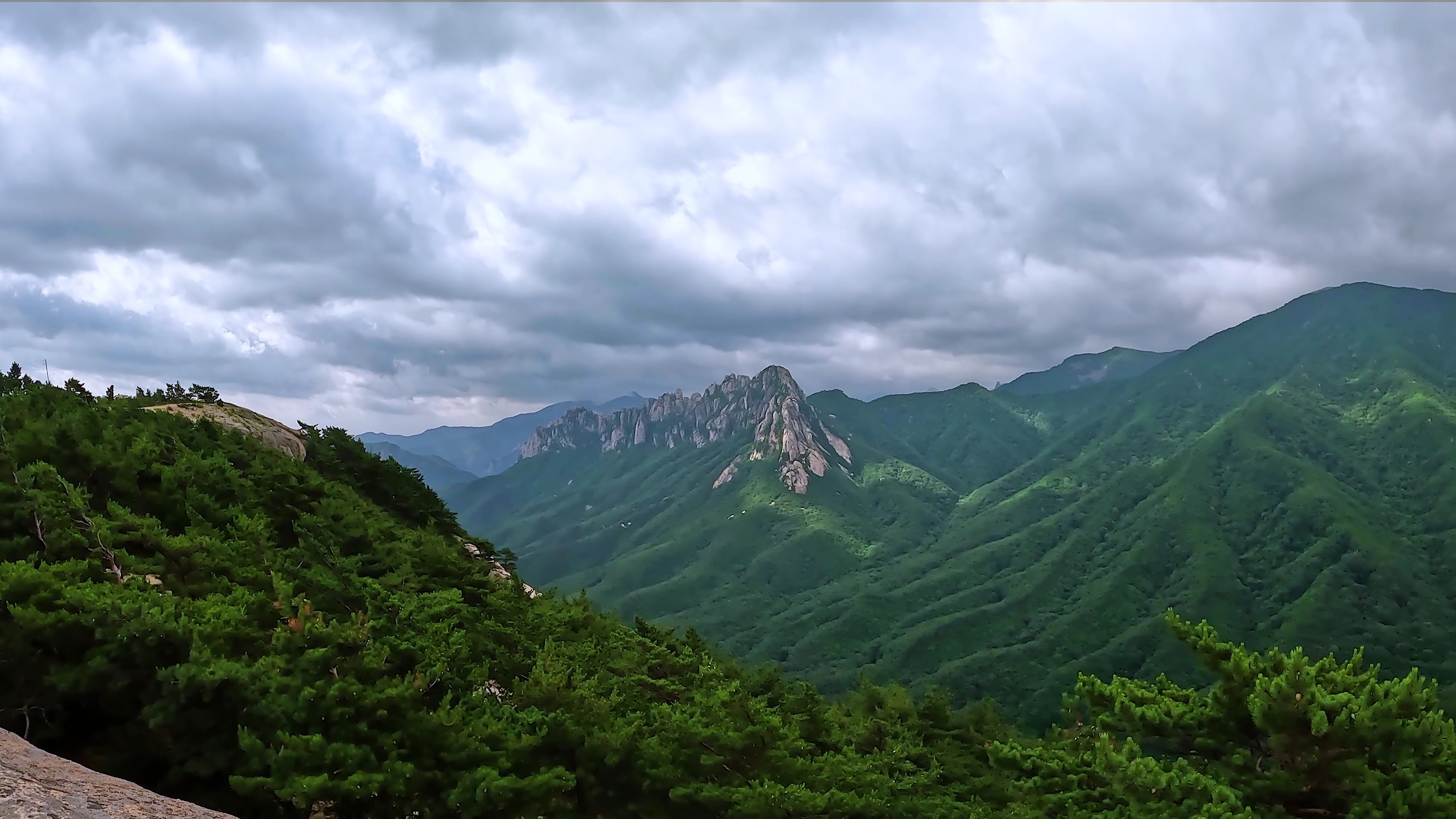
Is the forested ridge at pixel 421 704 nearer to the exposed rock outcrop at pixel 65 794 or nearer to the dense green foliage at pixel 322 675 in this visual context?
the dense green foliage at pixel 322 675

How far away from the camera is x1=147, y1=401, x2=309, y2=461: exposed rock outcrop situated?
2205 inches

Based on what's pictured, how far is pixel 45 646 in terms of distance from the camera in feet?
63.1

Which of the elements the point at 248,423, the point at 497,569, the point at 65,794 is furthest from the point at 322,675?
the point at 248,423

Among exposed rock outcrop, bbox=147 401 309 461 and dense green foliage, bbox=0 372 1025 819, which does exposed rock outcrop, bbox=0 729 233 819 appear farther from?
exposed rock outcrop, bbox=147 401 309 461

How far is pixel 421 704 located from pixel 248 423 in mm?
49240

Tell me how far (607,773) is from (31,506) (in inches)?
850

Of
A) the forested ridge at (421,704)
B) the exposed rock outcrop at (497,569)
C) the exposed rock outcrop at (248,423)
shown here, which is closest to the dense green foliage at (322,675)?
the forested ridge at (421,704)

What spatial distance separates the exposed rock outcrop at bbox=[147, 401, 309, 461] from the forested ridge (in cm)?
1576

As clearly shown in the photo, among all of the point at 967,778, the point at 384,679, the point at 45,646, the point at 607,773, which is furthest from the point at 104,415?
the point at 967,778

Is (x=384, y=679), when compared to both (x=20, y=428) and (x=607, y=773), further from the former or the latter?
(x=20, y=428)

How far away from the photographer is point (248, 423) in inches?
2361

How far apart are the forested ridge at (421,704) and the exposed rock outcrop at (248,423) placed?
15.8 metres

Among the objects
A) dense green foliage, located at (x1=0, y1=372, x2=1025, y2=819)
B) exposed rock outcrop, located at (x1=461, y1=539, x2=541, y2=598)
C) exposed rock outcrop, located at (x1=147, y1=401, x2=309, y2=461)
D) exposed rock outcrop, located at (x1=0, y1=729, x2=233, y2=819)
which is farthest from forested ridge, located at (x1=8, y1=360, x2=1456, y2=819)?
exposed rock outcrop, located at (x1=147, y1=401, x2=309, y2=461)

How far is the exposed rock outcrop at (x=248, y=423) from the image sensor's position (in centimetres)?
5600
